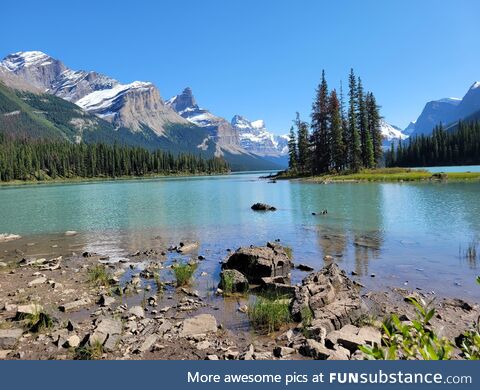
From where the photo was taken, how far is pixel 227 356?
9.82 m

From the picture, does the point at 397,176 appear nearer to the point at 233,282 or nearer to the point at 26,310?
the point at 233,282

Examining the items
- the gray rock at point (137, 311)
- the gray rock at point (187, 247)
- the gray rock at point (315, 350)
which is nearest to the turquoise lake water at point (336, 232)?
the gray rock at point (187, 247)

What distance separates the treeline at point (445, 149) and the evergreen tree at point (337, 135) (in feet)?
311

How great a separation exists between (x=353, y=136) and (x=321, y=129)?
15.6m

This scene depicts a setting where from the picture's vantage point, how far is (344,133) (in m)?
106

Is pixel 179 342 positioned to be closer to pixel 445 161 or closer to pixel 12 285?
pixel 12 285

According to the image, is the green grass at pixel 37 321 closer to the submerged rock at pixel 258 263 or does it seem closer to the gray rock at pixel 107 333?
the gray rock at pixel 107 333

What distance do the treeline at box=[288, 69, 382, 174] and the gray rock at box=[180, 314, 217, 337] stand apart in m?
90.8

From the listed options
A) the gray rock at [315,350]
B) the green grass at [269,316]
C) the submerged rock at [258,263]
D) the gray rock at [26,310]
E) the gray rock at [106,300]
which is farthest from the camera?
the submerged rock at [258,263]

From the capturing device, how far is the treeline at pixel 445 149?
6727 inches

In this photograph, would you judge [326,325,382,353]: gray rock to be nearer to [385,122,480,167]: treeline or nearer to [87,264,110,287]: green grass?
[87,264,110,287]: green grass

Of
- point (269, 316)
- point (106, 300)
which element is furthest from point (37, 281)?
point (269, 316)
